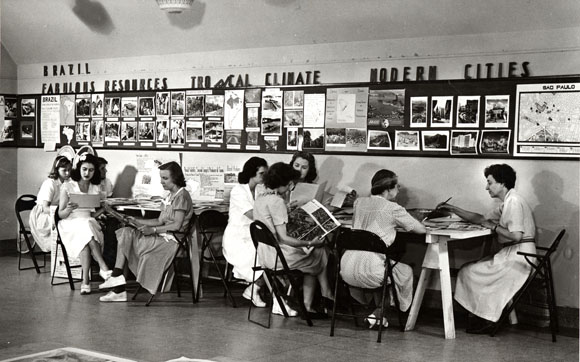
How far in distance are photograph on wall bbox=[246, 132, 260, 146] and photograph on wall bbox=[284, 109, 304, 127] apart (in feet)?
1.40

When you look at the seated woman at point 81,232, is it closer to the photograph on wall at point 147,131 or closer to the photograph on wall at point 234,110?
the photograph on wall at point 147,131

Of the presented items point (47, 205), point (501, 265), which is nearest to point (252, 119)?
point (47, 205)

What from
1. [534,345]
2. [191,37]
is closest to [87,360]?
[534,345]

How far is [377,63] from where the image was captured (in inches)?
312

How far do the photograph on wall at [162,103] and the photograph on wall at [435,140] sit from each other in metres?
3.48

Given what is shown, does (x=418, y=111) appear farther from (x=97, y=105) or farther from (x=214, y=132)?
(x=97, y=105)

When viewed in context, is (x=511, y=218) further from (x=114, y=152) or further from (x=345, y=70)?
(x=114, y=152)

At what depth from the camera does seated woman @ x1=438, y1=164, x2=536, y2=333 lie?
6430 millimetres

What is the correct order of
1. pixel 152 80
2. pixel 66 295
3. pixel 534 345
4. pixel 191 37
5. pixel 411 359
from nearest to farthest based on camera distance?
pixel 411 359, pixel 534 345, pixel 66 295, pixel 191 37, pixel 152 80

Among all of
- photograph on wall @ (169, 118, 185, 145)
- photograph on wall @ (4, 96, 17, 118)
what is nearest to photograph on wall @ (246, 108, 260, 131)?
photograph on wall @ (169, 118, 185, 145)

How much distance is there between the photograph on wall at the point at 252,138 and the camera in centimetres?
882

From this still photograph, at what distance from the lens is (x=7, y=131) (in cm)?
1110

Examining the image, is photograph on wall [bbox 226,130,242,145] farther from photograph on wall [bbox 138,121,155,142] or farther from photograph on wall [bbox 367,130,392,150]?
photograph on wall [bbox 367,130,392,150]

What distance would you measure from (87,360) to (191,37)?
605cm
